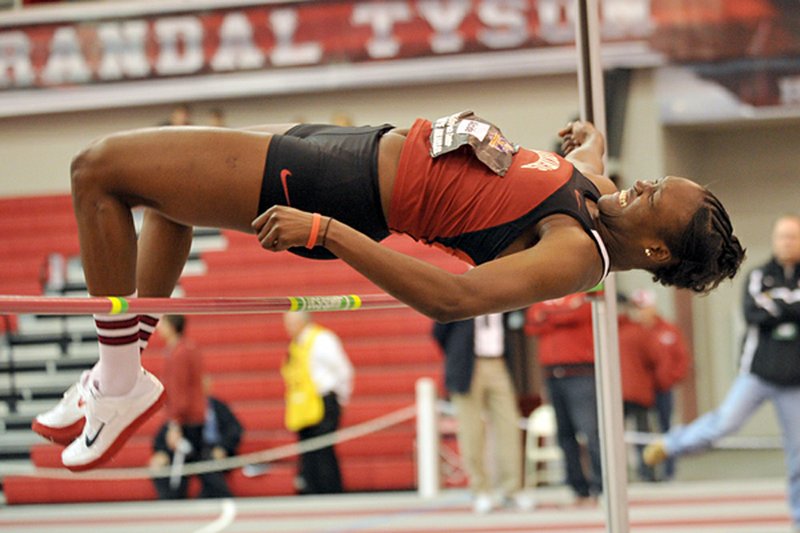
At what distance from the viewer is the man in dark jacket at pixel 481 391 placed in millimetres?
6875

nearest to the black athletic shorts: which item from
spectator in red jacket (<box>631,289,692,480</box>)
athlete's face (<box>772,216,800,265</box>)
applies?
athlete's face (<box>772,216,800,265</box>)

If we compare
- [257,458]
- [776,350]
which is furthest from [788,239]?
[257,458]

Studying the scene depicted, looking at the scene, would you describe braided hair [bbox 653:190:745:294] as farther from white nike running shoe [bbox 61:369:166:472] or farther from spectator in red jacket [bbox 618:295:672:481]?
spectator in red jacket [bbox 618:295:672:481]

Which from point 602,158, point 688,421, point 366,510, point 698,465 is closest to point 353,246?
point 602,158

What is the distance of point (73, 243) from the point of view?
10.9 m

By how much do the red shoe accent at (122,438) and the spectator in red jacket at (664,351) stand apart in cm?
511

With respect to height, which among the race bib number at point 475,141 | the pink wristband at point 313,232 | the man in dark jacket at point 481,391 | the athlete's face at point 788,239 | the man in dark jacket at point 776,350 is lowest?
the man in dark jacket at point 481,391

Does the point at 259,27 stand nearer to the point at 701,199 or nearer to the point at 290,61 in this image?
the point at 290,61

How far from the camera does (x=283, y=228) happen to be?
2404mm

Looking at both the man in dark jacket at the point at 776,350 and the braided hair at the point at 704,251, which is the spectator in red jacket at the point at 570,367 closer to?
the man in dark jacket at the point at 776,350

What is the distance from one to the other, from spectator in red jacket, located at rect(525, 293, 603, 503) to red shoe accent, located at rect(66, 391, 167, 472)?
11.5 feet

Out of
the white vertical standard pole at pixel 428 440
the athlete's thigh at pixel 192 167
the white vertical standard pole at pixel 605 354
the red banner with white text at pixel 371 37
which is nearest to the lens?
the athlete's thigh at pixel 192 167

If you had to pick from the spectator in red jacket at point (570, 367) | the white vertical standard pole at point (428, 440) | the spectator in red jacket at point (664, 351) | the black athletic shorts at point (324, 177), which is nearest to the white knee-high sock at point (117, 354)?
the black athletic shorts at point (324, 177)

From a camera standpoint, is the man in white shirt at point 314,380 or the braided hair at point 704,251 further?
the man in white shirt at point 314,380
